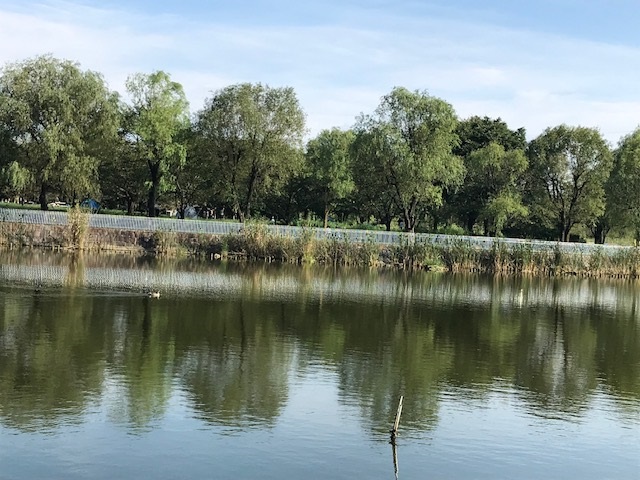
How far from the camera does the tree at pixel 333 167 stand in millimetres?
63562

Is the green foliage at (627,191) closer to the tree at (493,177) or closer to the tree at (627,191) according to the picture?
the tree at (627,191)

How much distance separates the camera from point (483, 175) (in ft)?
207

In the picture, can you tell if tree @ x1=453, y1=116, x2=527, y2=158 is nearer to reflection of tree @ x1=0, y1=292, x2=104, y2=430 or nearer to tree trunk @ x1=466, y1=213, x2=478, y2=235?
tree trunk @ x1=466, y1=213, x2=478, y2=235

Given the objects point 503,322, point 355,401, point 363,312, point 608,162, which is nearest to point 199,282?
point 363,312

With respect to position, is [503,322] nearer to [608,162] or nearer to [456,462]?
[456,462]

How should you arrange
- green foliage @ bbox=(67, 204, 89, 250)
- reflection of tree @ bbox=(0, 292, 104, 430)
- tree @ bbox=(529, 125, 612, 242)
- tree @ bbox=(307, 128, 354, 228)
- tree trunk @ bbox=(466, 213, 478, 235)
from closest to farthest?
reflection of tree @ bbox=(0, 292, 104, 430) → green foliage @ bbox=(67, 204, 89, 250) → tree @ bbox=(529, 125, 612, 242) → tree @ bbox=(307, 128, 354, 228) → tree trunk @ bbox=(466, 213, 478, 235)

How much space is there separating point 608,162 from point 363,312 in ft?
131

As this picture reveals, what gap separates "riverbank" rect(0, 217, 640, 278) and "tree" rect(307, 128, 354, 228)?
16233mm

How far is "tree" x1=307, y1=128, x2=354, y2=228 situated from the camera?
6356 centimetres

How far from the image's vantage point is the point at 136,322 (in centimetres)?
2114

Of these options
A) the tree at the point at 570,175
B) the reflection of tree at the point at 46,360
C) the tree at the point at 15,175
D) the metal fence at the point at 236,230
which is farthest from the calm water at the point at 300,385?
the tree at the point at 570,175

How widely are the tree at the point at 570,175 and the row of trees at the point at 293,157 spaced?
10 cm

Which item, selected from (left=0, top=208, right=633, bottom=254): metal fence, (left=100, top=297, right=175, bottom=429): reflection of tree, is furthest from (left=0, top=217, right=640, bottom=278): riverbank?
(left=100, top=297, right=175, bottom=429): reflection of tree

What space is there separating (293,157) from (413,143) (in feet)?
29.4
